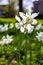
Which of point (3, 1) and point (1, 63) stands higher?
point (1, 63)

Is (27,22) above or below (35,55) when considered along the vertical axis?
above

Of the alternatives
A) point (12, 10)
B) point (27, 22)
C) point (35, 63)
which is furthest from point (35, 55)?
point (12, 10)

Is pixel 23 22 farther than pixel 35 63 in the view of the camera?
No

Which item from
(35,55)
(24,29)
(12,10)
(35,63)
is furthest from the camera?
(12,10)

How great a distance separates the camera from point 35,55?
9.61 ft

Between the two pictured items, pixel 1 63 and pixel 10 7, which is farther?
pixel 10 7

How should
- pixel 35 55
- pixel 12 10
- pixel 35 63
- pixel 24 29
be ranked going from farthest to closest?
pixel 12 10
pixel 35 55
pixel 35 63
pixel 24 29

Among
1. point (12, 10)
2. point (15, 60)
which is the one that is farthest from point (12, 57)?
point (12, 10)

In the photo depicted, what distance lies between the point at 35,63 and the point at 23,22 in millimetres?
1057

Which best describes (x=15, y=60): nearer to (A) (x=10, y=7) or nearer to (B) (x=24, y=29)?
(B) (x=24, y=29)

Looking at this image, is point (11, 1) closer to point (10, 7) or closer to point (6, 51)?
point (10, 7)

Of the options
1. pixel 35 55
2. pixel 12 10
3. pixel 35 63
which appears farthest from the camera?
pixel 12 10

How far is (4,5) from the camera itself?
8922 millimetres

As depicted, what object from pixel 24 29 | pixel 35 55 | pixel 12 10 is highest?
pixel 24 29
